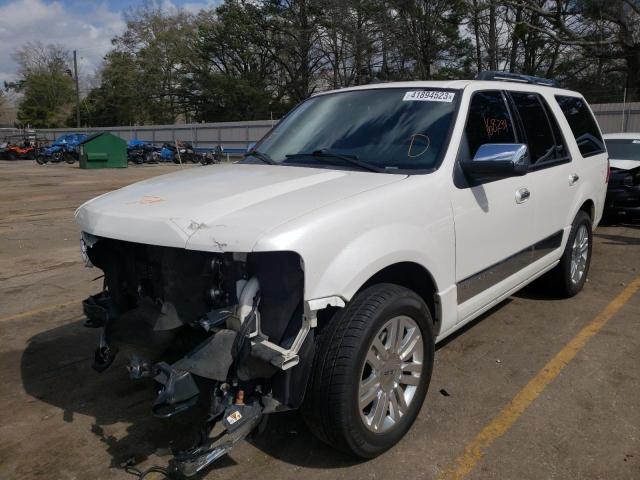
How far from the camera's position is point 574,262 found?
Result: 17.2ft

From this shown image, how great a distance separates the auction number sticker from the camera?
367cm

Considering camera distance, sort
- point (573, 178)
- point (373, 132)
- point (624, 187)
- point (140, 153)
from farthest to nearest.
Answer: point (140, 153)
point (624, 187)
point (573, 178)
point (373, 132)

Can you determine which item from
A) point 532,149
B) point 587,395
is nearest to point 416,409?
point 587,395

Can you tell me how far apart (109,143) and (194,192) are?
28484 millimetres

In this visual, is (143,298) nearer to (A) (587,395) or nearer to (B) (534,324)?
(A) (587,395)

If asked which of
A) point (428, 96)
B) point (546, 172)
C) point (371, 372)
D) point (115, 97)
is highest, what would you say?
point (115, 97)

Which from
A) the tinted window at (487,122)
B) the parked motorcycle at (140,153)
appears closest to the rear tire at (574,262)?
the tinted window at (487,122)

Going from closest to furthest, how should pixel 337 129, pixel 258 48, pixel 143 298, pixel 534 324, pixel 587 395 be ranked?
pixel 143 298 < pixel 587 395 < pixel 337 129 < pixel 534 324 < pixel 258 48

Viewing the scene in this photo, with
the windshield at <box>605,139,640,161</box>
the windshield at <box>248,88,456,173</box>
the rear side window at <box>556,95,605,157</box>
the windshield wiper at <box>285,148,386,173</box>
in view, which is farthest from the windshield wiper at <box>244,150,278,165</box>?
the windshield at <box>605,139,640,161</box>

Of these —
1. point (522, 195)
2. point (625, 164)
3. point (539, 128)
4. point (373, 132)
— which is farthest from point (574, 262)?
Answer: point (625, 164)

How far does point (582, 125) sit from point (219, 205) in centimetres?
411

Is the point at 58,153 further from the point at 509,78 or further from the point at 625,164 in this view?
the point at 509,78

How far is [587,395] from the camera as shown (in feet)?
11.5

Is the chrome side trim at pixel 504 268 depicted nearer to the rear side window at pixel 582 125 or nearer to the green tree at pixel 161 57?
the rear side window at pixel 582 125
